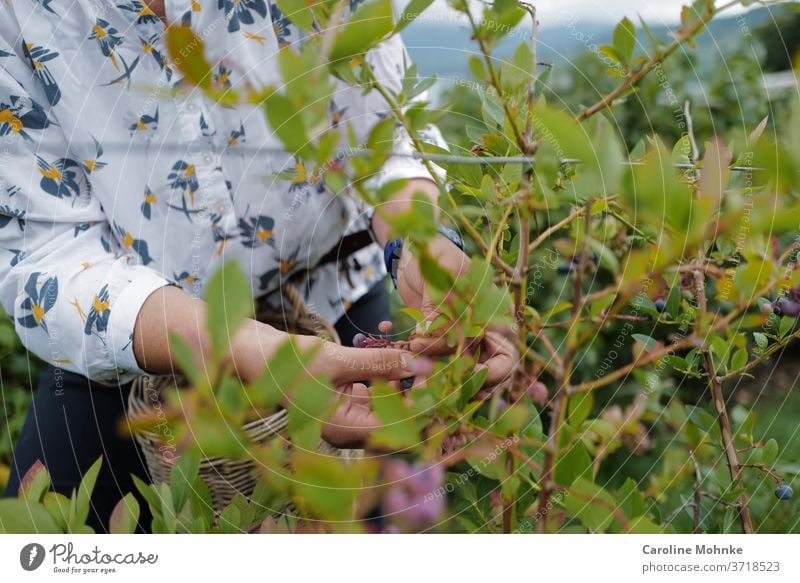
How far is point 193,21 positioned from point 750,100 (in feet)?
4.13

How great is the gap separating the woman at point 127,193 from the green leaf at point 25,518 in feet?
0.49

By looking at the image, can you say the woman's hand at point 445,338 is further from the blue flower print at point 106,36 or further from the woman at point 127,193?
the blue flower print at point 106,36

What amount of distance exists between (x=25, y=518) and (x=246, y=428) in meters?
0.17

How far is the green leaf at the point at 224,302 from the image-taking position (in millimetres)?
239

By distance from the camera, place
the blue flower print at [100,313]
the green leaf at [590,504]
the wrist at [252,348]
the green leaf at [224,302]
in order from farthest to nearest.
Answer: the blue flower print at [100,313] → the wrist at [252,348] → the green leaf at [590,504] → the green leaf at [224,302]

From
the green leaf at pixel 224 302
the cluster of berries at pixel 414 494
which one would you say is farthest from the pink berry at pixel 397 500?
the green leaf at pixel 224 302

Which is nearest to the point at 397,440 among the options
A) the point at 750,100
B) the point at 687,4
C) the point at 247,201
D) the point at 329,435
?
the point at 329,435

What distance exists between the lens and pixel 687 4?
18.5 inches

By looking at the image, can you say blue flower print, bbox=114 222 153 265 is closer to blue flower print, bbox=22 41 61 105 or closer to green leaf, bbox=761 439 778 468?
blue flower print, bbox=22 41 61 105

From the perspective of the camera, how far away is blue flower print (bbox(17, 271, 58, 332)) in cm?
62

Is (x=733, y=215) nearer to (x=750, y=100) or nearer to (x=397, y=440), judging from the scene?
(x=397, y=440)

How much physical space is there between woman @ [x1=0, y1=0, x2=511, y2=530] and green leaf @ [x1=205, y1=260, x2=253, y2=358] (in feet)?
0.83

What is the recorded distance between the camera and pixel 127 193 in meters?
0.69

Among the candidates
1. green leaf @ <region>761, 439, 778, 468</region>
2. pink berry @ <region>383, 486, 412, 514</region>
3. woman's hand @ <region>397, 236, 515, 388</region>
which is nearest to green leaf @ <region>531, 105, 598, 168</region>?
woman's hand @ <region>397, 236, 515, 388</region>
